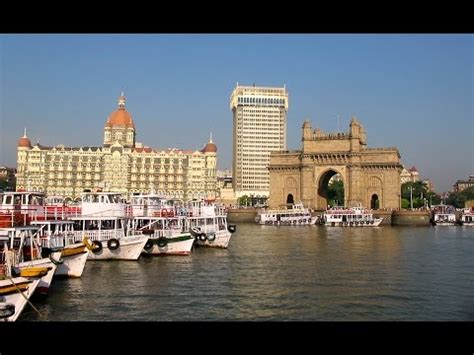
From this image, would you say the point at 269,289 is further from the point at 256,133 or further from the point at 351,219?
the point at 256,133

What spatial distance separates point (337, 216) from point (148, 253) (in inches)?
1311

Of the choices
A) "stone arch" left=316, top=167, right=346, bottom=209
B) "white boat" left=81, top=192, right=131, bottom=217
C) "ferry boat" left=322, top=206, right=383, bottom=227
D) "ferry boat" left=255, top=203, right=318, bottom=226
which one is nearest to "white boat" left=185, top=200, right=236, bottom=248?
"white boat" left=81, top=192, right=131, bottom=217

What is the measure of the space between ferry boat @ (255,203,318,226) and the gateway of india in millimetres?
28574

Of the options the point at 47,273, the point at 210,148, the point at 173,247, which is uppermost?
the point at 210,148

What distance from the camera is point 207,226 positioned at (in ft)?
93.3

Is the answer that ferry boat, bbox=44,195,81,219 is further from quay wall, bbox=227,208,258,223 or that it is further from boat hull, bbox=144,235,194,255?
quay wall, bbox=227,208,258,223

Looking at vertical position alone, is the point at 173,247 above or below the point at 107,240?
below

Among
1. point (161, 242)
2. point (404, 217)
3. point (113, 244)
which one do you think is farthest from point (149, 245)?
point (404, 217)

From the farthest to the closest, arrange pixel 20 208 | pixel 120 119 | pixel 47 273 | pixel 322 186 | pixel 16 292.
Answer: pixel 120 119 → pixel 322 186 → pixel 20 208 → pixel 47 273 → pixel 16 292

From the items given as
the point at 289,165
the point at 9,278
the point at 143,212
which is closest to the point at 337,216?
the point at 289,165

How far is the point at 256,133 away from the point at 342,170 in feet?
178

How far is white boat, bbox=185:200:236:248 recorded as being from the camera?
26.7m

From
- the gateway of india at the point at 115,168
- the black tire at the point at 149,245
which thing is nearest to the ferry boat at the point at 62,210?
the black tire at the point at 149,245
